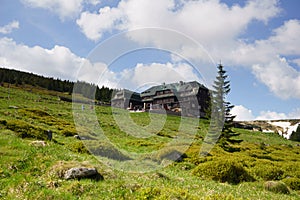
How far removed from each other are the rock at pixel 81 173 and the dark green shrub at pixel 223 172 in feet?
29.3

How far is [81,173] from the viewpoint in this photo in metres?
12.8

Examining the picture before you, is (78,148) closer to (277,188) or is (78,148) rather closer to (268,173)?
(277,188)

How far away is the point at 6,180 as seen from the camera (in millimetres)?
11820

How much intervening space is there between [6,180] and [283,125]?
612 feet

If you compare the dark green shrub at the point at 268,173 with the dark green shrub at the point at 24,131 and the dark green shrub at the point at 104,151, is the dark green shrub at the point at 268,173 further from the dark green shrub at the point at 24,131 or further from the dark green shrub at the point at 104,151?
the dark green shrub at the point at 24,131

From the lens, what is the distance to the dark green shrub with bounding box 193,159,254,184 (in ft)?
64.3

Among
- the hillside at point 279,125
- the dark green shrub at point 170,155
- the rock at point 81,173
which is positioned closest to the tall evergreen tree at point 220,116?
the dark green shrub at point 170,155

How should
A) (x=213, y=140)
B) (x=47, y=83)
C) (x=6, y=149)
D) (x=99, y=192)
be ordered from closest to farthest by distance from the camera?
(x=99, y=192)
(x=6, y=149)
(x=213, y=140)
(x=47, y=83)

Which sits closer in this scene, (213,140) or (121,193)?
(121,193)

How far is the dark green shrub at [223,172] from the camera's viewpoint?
771 inches

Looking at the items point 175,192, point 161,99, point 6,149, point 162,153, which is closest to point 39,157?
point 6,149

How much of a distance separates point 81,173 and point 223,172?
34.5 ft

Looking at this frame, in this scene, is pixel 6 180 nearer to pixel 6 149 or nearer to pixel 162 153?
pixel 6 149

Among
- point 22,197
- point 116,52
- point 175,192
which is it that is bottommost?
point 22,197
